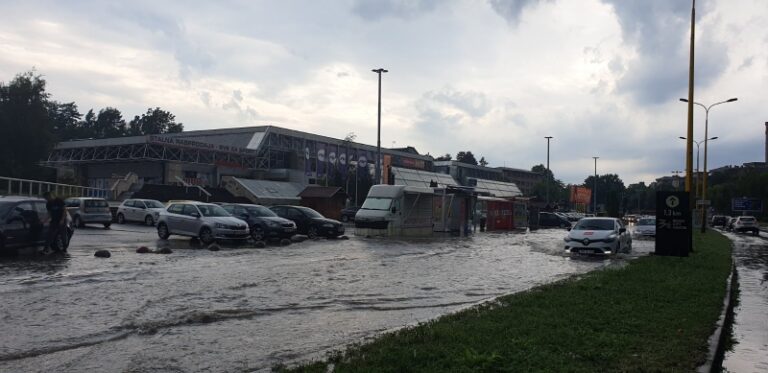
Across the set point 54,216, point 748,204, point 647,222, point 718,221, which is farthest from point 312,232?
point 718,221

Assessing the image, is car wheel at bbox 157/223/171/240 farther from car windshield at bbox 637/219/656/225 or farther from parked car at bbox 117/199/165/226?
car windshield at bbox 637/219/656/225

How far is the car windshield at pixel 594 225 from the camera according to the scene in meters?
23.9

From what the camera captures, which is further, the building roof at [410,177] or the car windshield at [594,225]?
the building roof at [410,177]

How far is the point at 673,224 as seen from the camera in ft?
69.1

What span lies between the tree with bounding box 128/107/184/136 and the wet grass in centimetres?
12560

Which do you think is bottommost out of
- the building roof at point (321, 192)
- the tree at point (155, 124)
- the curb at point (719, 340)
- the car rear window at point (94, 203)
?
the curb at point (719, 340)

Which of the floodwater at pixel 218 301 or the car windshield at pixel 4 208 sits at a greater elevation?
the car windshield at pixel 4 208

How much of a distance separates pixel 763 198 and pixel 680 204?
73.3m

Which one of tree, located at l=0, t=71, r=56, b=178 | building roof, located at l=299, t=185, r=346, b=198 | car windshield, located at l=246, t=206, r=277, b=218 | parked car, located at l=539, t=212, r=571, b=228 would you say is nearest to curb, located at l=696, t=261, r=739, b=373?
car windshield, located at l=246, t=206, r=277, b=218

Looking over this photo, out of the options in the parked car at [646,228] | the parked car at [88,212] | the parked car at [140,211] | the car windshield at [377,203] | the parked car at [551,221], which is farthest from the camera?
the parked car at [551,221]

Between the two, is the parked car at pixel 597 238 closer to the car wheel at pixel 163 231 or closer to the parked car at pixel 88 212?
the car wheel at pixel 163 231

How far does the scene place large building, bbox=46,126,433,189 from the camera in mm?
59062

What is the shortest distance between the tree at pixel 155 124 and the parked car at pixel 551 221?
297ft

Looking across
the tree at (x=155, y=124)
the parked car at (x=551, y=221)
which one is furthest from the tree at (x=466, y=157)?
the parked car at (x=551, y=221)
